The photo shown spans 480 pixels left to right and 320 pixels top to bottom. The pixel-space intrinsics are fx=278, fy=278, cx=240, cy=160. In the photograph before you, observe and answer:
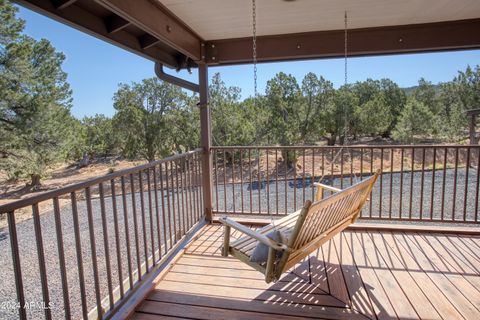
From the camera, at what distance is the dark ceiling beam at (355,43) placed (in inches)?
107

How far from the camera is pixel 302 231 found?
1.56m

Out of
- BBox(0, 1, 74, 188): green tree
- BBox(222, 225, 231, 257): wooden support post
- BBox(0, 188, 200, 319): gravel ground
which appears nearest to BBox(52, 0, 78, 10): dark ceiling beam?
BBox(0, 188, 200, 319): gravel ground

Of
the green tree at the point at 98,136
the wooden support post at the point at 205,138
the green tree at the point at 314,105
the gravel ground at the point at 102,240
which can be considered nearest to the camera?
the wooden support post at the point at 205,138

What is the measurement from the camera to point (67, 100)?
11023 mm

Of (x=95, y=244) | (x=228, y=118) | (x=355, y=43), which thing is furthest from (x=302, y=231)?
(x=228, y=118)

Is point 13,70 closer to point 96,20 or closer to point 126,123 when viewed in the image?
point 126,123

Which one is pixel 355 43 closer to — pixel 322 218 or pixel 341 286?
pixel 322 218

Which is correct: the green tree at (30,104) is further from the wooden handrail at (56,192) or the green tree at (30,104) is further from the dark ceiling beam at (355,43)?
the wooden handrail at (56,192)

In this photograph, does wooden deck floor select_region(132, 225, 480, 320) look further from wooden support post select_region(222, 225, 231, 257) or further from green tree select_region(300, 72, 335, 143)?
green tree select_region(300, 72, 335, 143)

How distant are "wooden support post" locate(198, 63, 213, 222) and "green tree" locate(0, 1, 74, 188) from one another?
309 inches

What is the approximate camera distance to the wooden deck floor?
5.82ft

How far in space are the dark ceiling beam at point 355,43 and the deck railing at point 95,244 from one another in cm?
121

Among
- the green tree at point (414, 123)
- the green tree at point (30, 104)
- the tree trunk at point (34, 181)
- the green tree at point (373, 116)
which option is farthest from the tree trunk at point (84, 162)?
the green tree at point (414, 123)

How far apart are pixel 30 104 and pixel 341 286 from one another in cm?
1037
